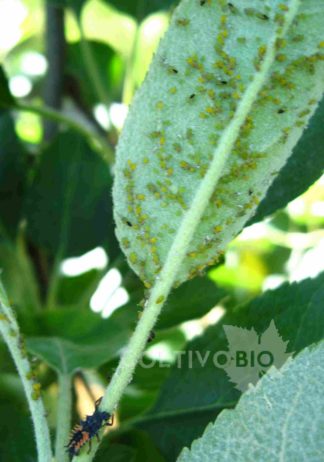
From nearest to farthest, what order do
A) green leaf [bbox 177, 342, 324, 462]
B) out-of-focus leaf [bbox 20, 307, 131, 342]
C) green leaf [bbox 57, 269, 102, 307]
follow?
green leaf [bbox 177, 342, 324, 462], out-of-focus leaf [bbox 20, 307, 131, 342], green leaf [bbox 57, 269, 102, 307]

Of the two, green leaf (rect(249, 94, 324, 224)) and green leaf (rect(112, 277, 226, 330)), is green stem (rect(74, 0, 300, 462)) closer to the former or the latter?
green leaf (rect(249, 94, 324, 224))

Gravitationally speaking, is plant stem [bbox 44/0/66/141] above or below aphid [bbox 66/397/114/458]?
above

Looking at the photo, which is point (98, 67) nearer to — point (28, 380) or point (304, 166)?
point (304, 166)

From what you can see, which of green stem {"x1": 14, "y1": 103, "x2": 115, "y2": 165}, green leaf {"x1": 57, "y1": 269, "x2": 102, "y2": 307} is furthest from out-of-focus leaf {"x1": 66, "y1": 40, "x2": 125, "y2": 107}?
green leaf {"x1": 57, "y1": 269, "x2": 102, "y2": 307}

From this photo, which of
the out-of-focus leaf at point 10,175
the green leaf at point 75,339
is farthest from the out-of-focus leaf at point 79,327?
the out-of-focus leaf at point 10,175

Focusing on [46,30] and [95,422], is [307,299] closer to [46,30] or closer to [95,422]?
[95,422]

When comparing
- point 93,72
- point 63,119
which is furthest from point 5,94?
point 93,72
